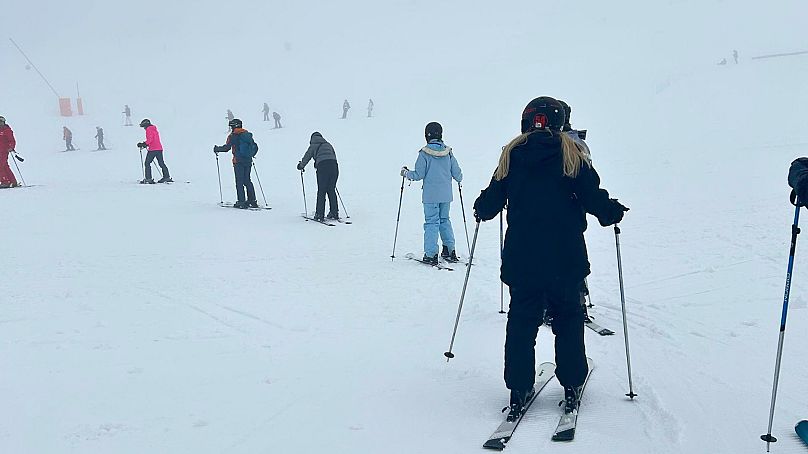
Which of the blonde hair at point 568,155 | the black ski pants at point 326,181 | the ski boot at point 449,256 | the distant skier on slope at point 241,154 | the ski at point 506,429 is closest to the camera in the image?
the ski at point 506,429

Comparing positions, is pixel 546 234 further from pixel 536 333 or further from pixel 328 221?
pixel 328 221

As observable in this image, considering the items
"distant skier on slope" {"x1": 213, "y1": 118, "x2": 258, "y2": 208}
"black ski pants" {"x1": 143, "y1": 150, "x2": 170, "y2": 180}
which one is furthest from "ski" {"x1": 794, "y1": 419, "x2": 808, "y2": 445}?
"black ski pants" {"x1": 143, "y1": 150, "x2": 170, "y2": 180}

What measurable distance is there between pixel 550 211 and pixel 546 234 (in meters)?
0.12

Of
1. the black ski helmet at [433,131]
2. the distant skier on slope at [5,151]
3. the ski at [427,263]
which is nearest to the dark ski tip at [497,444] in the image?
the ski at [427,263]

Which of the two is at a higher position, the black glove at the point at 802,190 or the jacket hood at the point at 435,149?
the jacket hood at the point at 435,149

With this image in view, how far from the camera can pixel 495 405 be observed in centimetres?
378

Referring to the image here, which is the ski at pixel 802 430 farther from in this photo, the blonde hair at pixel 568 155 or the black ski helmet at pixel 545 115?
the black ski helmet at pixel 545 115

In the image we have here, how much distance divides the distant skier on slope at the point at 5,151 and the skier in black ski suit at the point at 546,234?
48.2 feet

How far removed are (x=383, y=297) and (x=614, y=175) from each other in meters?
11.1

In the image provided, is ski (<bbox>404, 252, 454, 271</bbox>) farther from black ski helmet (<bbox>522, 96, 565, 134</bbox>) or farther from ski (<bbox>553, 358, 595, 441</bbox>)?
black ski helmet (<bbox>522, 96, 565, 134</bbox>)

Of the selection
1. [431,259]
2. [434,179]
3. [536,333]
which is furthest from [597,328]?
[434,179]

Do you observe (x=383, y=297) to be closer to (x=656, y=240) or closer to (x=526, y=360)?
(x=526, y=360)

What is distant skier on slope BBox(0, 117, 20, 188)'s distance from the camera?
14.8 metres

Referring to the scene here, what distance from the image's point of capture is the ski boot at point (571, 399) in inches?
139
